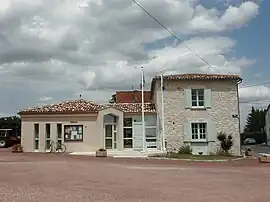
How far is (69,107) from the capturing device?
111ft

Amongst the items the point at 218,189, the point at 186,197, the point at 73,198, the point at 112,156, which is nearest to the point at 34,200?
the point at 73,198

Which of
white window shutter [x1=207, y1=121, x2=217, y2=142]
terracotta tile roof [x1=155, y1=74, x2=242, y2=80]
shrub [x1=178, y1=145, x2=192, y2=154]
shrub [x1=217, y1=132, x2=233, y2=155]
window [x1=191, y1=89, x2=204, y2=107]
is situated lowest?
shrub [x1=178, y1=145, x2=192, y2=154]

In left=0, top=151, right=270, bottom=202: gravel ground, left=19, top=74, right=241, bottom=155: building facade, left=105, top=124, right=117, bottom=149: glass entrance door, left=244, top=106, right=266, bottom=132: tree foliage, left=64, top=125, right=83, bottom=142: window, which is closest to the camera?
left=0, top=151, right=270, bottom=202: gravel ground

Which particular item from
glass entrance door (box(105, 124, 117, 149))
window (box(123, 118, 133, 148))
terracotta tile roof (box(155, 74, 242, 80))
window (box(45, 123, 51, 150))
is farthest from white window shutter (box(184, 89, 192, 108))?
window (box(45, 123, 51, 150))

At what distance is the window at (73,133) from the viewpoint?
106ft

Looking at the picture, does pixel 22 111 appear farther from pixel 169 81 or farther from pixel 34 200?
pixel 34 200

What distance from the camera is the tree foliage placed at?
9538 centimetres

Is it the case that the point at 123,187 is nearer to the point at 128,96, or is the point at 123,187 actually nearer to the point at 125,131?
the point at 125,131

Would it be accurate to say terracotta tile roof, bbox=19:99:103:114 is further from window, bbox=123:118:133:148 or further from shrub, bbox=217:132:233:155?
shrub, bbox=217:132:233:155

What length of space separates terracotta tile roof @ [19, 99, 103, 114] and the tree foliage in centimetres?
6690

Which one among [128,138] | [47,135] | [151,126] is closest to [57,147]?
[47,135]

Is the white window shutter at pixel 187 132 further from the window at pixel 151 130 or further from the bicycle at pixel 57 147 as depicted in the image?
the bicycle at pixel 57 147

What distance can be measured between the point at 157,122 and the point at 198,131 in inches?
126

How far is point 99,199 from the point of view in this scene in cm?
985
